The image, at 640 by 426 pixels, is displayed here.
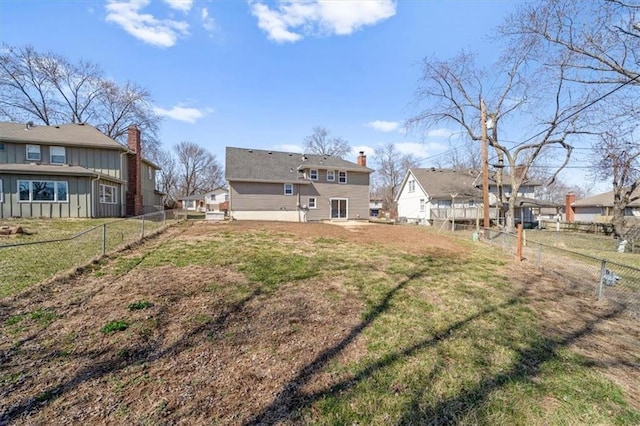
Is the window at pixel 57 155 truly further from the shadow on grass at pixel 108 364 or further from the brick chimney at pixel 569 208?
the brick chimney at pixel 569 208

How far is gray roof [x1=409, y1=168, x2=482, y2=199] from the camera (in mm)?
26875

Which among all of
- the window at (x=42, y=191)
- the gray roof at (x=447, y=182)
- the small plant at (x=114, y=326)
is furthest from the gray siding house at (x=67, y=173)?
the gray roof at (x=447, y=182)

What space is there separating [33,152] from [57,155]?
1.11 meters

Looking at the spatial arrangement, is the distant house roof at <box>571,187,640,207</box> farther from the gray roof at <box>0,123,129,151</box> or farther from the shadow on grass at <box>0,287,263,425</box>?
the gray roof at <box>0,123,129,151</box>

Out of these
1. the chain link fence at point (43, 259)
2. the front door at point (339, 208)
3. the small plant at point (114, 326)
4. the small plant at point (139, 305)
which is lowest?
the small plant at point (114, 326)

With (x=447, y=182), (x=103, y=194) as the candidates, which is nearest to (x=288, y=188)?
(x=103, y=194)

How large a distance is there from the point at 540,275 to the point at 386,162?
4287 centimetres

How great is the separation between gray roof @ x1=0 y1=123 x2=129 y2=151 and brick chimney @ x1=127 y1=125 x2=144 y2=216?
4.57 feet

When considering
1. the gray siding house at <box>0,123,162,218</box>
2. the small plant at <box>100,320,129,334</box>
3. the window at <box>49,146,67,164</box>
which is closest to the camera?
the small plant at <box>100,320,129,334</box>

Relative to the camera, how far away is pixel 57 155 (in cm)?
1700

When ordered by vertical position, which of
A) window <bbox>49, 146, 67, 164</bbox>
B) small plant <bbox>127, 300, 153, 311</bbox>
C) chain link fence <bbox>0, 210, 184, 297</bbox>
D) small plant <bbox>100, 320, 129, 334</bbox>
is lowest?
small plant <bbox>100, 320, 129, 334</bbox>

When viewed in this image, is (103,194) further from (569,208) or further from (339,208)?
(569,208)

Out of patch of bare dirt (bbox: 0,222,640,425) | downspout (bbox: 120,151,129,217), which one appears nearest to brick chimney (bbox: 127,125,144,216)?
downspout (bbox: 120,151,129,217)

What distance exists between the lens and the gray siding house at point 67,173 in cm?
1464
